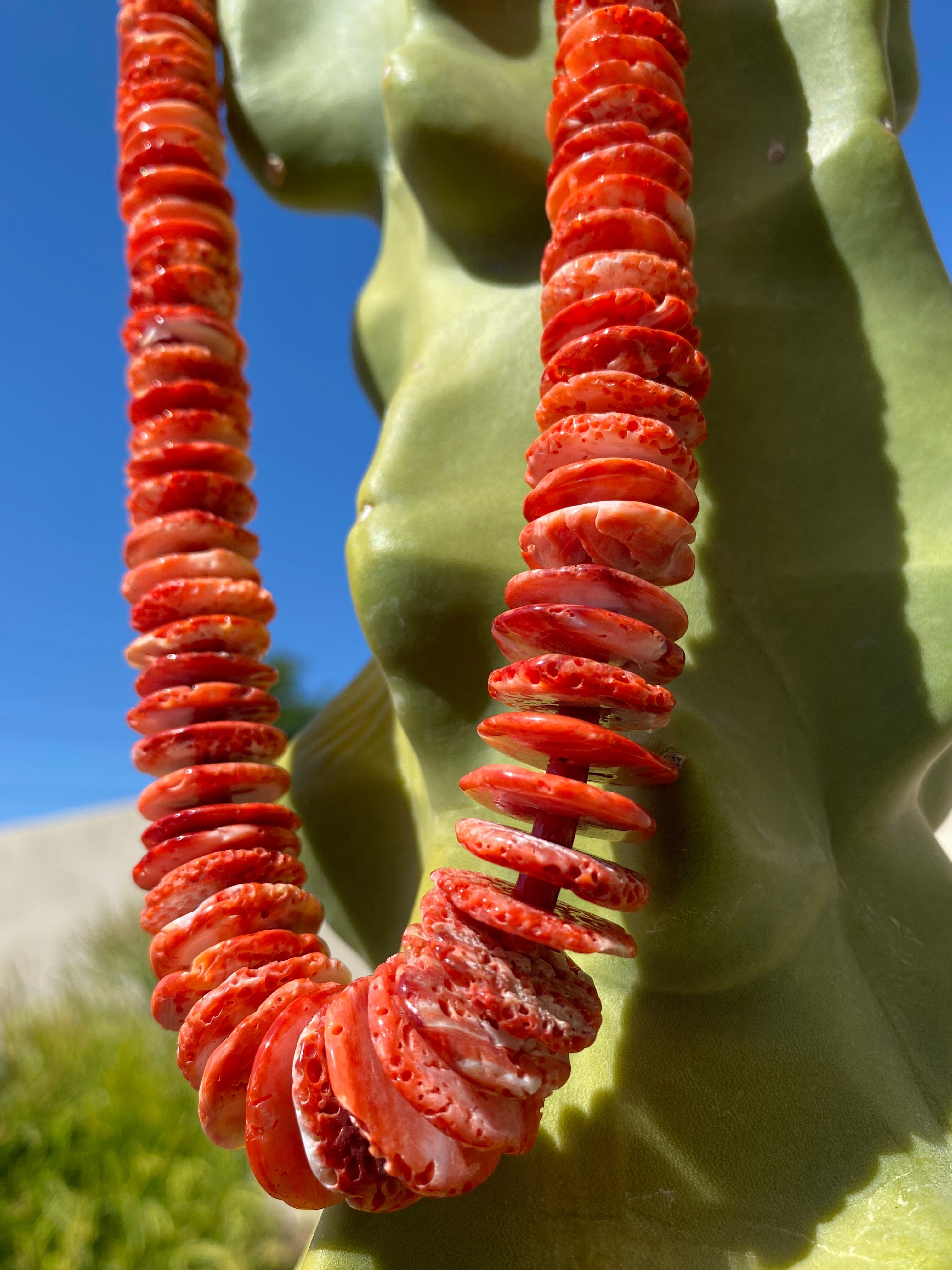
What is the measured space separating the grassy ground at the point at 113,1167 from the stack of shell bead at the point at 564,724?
746mm

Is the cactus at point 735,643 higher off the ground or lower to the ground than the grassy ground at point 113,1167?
higher

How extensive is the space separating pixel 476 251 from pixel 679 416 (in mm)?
233

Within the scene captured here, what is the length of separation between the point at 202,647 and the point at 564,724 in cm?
22

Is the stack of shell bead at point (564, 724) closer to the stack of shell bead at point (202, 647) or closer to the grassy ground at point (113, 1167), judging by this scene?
the stack of shell bead at point (202, 647)

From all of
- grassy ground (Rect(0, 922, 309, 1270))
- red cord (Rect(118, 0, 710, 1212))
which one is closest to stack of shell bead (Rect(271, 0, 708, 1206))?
red cord (Rect(118, 0, 710, 1212))

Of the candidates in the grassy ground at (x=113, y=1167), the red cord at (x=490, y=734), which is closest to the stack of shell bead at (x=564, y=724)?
the red cord at (x=490, y=734)

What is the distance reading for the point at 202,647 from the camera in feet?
1.58

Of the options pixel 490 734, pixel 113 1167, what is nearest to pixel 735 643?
pixel 490 734

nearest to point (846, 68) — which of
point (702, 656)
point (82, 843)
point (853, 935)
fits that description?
point (702, 656)

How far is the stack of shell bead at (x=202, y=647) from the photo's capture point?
374 mm

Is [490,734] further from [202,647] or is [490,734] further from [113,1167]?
[113,1167]

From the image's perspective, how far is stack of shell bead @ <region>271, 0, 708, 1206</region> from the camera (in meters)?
0.31

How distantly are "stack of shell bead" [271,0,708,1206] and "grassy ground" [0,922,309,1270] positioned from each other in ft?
2.45

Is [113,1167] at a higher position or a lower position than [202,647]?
lower
